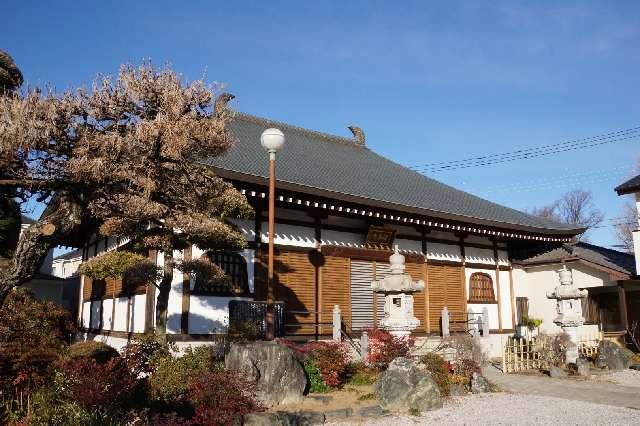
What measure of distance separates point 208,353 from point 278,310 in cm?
302

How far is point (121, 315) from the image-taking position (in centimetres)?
1611

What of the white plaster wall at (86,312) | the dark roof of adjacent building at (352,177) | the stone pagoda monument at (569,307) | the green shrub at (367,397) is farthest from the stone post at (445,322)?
the white plaster wall at (86,312)

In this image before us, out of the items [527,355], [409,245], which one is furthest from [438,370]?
[409,245]

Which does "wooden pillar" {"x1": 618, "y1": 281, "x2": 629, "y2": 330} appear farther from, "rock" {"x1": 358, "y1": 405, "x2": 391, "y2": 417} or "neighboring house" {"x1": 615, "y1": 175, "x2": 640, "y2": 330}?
"rock" {"x1": 358, "y1": 405, "x2": 391, "y2": 417}

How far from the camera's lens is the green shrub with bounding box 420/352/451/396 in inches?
444

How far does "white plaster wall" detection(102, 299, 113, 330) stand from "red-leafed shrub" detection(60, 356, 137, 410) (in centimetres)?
960

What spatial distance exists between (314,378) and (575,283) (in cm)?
1520

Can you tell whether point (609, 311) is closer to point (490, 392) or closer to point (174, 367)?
point (490, 392)

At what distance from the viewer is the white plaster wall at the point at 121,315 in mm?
15766

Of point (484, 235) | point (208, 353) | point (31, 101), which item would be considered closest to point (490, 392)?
point (208, 353)

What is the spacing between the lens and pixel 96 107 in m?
6.99

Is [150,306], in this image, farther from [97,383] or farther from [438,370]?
[438,370]

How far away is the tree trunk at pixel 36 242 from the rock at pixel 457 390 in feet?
28.0

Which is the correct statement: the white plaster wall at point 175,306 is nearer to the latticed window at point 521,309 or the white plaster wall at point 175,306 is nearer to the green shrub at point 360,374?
the green shrub at point 360,374
